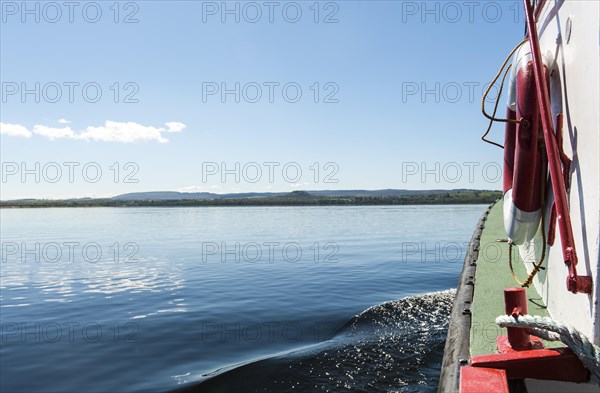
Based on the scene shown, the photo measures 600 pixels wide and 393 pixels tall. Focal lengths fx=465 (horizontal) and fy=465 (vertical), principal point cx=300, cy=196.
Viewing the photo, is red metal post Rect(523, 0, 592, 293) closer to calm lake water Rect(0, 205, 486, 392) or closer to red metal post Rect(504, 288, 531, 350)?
red metal post Rect(504, 288, 531, 350)

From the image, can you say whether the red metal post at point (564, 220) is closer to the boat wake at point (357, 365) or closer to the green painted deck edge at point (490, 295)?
the green painted deck edge at point (490, 295)

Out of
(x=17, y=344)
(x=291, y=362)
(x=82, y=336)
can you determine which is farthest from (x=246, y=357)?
(x=17, y=344)

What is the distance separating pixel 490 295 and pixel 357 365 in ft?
7.63

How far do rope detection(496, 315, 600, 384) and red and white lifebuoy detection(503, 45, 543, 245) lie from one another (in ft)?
3.59

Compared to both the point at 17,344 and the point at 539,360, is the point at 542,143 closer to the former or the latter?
the point at 539,360

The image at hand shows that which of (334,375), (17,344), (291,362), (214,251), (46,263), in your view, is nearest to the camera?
(334,375)

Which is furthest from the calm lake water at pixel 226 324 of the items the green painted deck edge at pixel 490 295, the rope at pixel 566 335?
the rope at pixel 566 335

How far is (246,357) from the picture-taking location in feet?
23.6

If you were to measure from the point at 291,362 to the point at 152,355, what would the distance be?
7.38 ft

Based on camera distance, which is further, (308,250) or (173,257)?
(308,250)

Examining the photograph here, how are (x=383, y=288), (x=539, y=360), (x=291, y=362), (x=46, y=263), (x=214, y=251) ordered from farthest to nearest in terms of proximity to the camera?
(x=214, y=251) → (x=46, y=263) → (x=383, y=288) → (x=291, y=362) → (x=539, y=360)

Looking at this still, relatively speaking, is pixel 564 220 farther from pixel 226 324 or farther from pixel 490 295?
pixel 226 324

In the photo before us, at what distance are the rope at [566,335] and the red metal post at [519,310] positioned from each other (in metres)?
0.13

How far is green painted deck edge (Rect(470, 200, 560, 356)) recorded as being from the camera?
3752 millimetres
